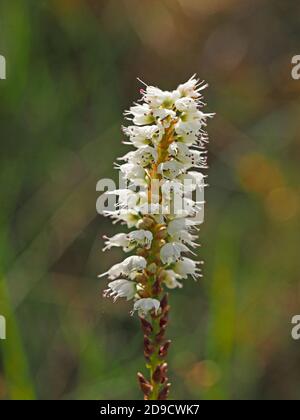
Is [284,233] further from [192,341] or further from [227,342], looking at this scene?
[227,342]

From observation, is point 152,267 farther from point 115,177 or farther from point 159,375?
point 115,177

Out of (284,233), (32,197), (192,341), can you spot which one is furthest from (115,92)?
(192,341)

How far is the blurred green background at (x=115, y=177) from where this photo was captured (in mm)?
5020

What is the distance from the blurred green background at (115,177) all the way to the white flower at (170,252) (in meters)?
1.93

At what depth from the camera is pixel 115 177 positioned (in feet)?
19.6

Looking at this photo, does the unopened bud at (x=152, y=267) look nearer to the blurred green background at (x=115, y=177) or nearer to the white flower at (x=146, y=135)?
the white flower at (x=146, y=135)

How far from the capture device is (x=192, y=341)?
16.6 feet

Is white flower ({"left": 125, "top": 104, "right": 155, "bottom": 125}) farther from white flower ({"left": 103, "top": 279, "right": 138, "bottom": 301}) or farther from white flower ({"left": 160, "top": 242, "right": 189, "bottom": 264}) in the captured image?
white flower ({"left": 103, "top": 279, "right": 138, "bottom": 301})

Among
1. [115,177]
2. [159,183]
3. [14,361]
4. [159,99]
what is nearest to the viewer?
[159,183]

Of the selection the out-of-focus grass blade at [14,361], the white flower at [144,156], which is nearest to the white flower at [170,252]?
the white flower at [144,156]

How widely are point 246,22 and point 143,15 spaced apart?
3.22 feet

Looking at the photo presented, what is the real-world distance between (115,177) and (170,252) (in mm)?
3847

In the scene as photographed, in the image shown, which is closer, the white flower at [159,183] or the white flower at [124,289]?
the white flower at [159,183]

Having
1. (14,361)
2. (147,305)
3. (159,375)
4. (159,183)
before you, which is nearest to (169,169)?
(159,183)
